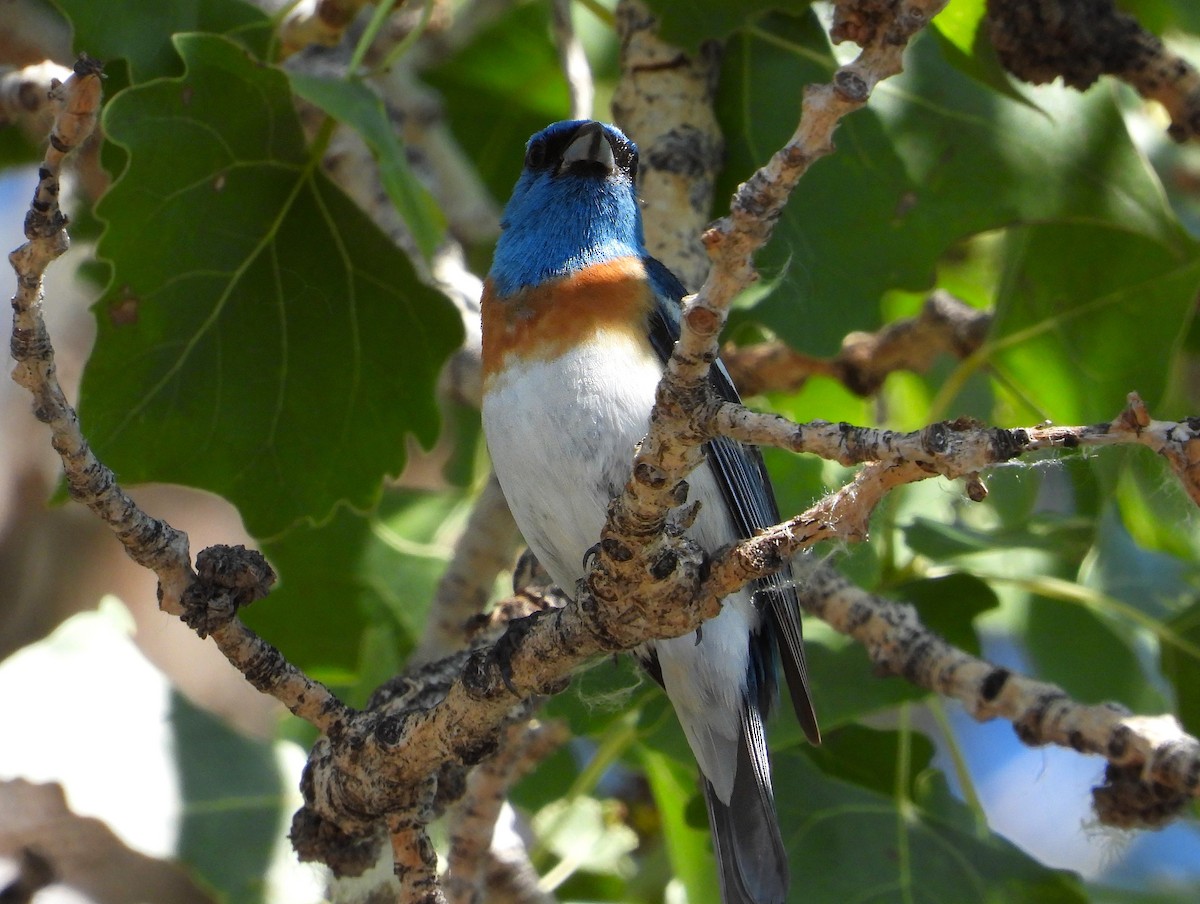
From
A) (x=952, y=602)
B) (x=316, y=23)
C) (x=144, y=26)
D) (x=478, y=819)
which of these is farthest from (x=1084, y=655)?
(x=144, y=26)

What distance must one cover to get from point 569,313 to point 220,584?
1.03 meters

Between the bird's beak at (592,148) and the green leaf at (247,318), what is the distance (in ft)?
1.62

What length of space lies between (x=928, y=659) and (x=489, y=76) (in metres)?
2.73

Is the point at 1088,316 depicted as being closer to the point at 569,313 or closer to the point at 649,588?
the point at 569,313

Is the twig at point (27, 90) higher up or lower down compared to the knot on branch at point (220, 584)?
higher up

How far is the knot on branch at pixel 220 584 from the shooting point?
6.68 feet

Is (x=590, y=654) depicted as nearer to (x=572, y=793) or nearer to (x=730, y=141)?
(x=572, y=793)

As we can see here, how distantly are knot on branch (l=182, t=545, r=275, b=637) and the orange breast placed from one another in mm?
879

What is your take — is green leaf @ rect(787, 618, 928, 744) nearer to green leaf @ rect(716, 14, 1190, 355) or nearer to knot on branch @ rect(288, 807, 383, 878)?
green leaf @ rect(716, 14, 1190, 355)

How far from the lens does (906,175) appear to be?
3.32 meters

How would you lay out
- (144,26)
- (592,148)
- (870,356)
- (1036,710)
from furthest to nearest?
(870,356) → (592,148) → (144,26) → (1036,710)

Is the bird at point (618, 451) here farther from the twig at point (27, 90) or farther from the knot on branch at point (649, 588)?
the twig at point (27, 90)

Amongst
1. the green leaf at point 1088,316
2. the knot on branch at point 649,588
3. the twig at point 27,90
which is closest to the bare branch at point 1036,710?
the green leaf at point 1088,316

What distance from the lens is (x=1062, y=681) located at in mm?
3850
